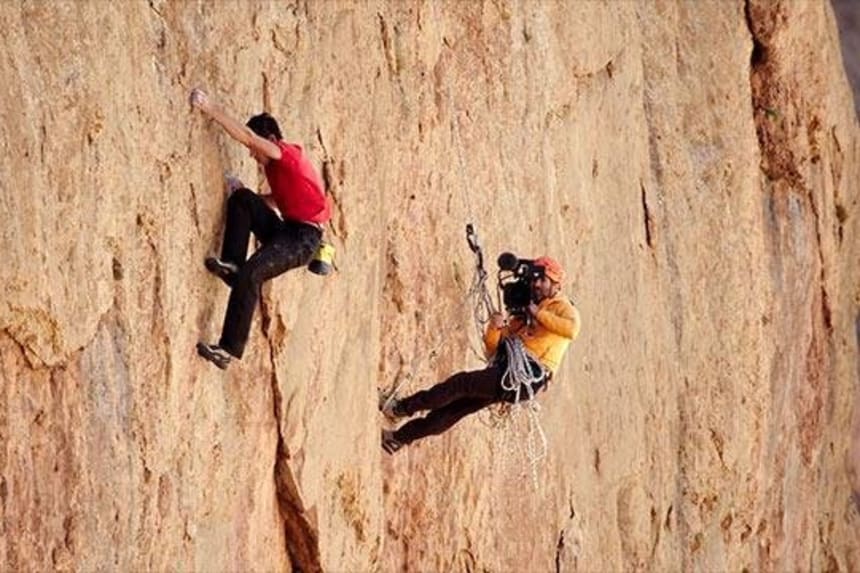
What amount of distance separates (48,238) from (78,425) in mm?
1102

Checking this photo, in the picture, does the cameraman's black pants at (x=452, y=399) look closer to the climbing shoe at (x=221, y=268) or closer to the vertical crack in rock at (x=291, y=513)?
the vertical crack in rock at (x=291, y=513)

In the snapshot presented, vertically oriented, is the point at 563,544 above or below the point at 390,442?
above

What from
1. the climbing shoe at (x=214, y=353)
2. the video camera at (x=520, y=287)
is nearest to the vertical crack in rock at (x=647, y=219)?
the video camera at (x=520, y=287)

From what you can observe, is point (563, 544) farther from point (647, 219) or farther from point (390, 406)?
point (390, 406)

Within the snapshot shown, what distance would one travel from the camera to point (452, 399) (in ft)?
55.2

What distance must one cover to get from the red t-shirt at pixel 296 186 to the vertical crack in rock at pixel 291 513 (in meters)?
1.24

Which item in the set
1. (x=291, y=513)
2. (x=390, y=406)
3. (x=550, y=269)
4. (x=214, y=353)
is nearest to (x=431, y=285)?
(x=390, y=406)

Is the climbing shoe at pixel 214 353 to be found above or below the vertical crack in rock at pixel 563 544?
below

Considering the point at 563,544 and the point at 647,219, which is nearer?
the point at 563,544

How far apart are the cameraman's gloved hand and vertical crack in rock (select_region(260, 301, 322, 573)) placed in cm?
159

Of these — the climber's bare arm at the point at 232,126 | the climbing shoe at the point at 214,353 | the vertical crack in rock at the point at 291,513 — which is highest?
the climber's bare arm at the point at 232,126

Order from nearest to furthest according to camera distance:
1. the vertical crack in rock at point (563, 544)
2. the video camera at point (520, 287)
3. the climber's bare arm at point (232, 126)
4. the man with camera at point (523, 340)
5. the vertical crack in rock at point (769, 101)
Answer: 1. the climber's bare arm at point (232, 126)
2. the video camera at point (520, 287)
3. the man with camera at point (523, 340)
4. the vertical crack in rock at point (563, 544)
5. the vertical crack in rock at point (769, 101)

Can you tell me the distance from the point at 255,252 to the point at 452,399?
255cm

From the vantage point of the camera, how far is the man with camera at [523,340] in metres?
16.2
